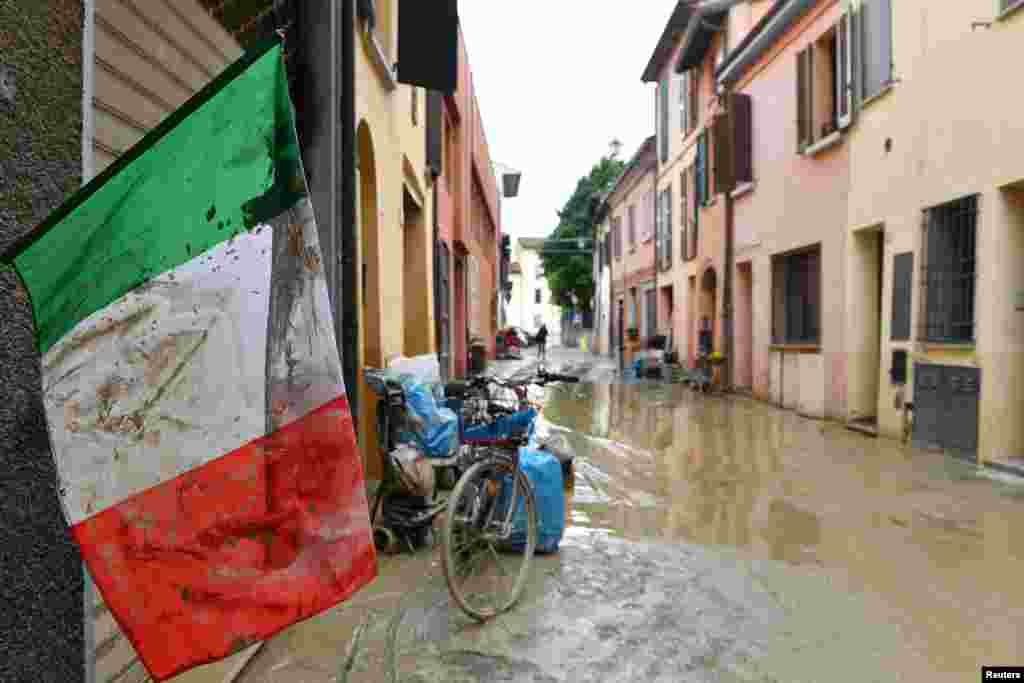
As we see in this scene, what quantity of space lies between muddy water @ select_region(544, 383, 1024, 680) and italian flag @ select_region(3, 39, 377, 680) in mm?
2646

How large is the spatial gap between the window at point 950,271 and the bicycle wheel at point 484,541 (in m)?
5.70

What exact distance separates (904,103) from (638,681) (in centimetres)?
799

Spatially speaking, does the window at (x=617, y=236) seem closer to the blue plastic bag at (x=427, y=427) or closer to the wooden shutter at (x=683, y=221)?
the wooden shutter at (x=683, y=221)

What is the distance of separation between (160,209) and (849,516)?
A: 5.13 m

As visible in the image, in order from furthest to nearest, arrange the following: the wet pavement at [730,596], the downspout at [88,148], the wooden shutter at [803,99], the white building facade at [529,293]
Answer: the white building facade at [529,293] < the wooden shutter at [803,99] < the wet pavement at [730,596] < the downspout at [88,148]

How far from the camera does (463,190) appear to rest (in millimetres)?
14242

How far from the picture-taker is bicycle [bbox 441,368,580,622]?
3.30 m

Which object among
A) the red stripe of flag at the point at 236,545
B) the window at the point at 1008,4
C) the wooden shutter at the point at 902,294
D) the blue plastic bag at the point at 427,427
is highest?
the window at the point at 1008,4

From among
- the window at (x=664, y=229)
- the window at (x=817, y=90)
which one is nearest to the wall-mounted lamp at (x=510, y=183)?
the window at (x=664, y=229)

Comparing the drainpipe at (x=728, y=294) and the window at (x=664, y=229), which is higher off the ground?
the window at (x=664, y=229)

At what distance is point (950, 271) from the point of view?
7.72 m

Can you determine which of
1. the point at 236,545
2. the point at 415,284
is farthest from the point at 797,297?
the point at 236,545

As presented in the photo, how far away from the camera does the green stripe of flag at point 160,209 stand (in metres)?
1.39

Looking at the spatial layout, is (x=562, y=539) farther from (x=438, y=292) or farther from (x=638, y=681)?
(x=438, y=292)
